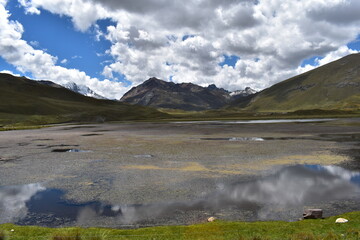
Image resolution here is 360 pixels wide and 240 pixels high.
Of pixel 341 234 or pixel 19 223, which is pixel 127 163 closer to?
pixel 19 223

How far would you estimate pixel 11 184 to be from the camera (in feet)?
83.5

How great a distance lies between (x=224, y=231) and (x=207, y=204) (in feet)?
17.0

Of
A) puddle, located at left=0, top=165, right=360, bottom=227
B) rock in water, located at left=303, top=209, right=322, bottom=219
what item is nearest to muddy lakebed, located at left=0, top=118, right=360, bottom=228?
puddle, located at left=0, top=165, right=360, bottom=227

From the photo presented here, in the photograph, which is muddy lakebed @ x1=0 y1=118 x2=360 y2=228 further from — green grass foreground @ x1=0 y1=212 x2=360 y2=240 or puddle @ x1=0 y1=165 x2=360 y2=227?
green grass foreground @ x1=0 y1=212 x2=360 y2=240

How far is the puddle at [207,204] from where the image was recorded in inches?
659

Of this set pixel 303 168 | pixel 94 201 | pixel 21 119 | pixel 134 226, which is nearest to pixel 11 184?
pixel 94 201

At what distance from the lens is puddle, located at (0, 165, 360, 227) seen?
16.7 m

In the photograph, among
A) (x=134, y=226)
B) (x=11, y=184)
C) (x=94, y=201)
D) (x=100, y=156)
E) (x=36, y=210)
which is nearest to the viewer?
(x=134, y=226)

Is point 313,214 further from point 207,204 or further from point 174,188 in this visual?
point 174,188

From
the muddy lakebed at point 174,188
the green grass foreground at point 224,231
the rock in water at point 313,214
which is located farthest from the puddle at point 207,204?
the green grass foreground at point 224,231

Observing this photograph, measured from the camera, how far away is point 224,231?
45.3 ft

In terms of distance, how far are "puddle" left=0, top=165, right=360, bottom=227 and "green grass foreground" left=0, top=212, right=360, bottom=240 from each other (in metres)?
1.46

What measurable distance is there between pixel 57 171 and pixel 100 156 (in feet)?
32.0

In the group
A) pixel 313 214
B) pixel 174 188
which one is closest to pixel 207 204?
pixel 174 188
